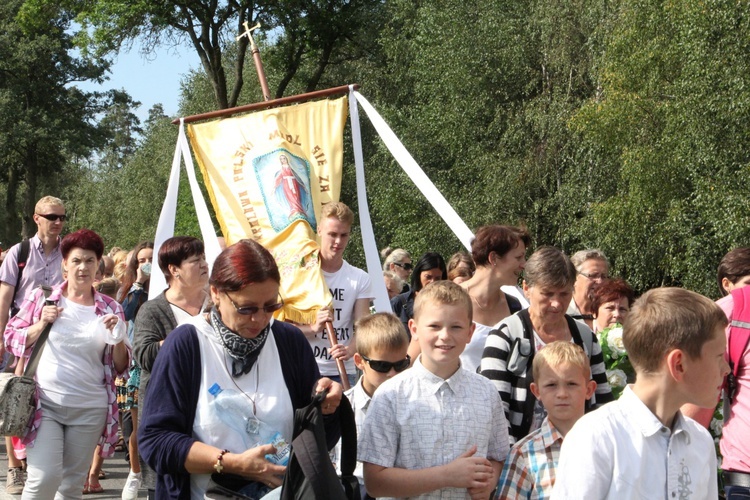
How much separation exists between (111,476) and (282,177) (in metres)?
3.69

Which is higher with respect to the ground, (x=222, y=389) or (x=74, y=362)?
(x=222, y=389)

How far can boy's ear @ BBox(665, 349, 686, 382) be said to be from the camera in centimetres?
256

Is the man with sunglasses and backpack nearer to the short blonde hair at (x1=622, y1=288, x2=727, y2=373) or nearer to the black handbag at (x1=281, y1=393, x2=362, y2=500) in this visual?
the black handbag at (x1=281, y1=393, x2=362, y2=500)

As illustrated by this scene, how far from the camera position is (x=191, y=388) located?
3.31m

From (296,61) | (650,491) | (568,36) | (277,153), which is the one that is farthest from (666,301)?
(296,61)

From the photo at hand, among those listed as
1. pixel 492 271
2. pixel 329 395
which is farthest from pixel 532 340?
pixel 329 395

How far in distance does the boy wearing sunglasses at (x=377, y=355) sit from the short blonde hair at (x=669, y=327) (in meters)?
2.01

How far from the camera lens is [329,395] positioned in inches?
132

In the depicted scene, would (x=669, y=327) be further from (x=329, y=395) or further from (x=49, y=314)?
(x=49, y=314)

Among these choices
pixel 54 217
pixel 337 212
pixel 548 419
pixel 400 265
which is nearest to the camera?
pixel 548 419

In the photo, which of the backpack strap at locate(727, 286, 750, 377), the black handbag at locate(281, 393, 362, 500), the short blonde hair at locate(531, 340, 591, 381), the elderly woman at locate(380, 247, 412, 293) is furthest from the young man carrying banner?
the elderly woman at locate(380, 247, 412, 293)

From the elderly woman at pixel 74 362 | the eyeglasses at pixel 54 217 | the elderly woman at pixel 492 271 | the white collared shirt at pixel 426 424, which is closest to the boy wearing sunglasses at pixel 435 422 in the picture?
the white collared shirt at pixel 426 424

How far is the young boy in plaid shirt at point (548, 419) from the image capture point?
151 inches

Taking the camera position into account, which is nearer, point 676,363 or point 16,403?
point 676,363
